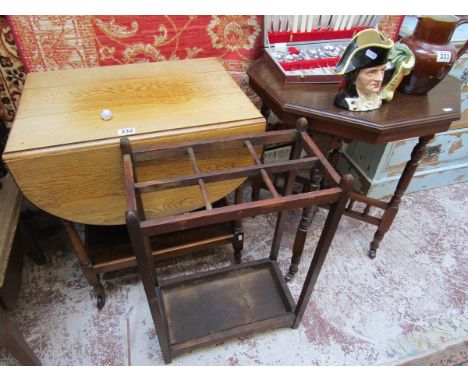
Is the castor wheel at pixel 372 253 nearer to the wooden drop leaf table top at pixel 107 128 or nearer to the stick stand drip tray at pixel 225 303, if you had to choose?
the stick stand drip tray at pixel 225 303

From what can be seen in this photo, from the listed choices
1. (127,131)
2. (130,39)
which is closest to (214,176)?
(127,131)

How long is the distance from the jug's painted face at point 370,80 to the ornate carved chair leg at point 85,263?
3.55 feet

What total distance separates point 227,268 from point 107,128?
0.76 meters

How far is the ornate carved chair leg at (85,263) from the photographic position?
1.12 meters

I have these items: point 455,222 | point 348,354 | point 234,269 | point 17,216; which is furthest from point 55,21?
point 455,222

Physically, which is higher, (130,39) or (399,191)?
(130,39)

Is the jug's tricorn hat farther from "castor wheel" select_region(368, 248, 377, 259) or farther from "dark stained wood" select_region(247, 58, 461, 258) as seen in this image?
"castor wheel" select_region(368, 248, 377, 259)

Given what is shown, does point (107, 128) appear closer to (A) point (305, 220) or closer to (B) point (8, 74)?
(B) point (8, 74)

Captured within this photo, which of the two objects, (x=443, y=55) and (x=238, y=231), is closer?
(x=443, y=55)

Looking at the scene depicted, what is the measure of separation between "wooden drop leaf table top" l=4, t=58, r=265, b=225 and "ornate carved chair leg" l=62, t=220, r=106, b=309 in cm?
10

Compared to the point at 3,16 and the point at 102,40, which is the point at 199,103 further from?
the point at 3,16

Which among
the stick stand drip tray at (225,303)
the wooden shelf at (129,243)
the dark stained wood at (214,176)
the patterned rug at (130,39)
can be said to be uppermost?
the patterned rug at (130,39)

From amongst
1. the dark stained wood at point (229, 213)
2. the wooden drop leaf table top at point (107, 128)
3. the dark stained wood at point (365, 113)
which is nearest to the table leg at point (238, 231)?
the wooden drop leaf table top at point (107, 128)

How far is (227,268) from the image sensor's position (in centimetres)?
139
